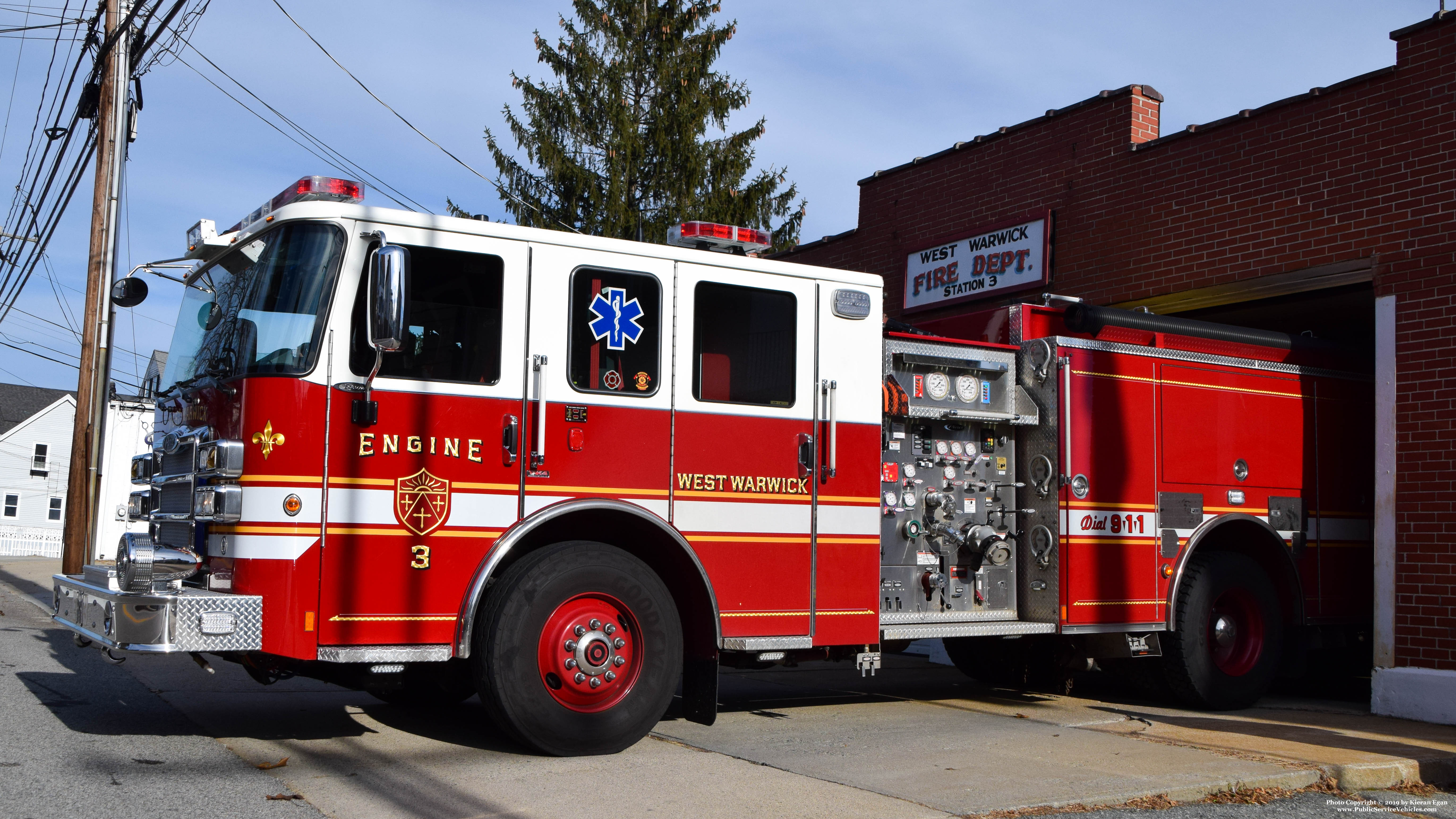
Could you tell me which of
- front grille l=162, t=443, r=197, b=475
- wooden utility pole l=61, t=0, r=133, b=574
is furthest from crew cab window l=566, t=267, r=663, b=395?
wooden utility pole l=61, t=0, r=133, b=574

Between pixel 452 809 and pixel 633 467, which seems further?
pixel 633 467

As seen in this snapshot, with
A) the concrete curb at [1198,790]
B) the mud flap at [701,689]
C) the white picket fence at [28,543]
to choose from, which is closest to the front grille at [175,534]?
the mud flap at [701,689]

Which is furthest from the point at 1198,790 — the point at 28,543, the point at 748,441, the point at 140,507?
the point at 28,543

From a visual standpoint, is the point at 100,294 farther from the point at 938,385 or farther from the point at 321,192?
the point at 938,385

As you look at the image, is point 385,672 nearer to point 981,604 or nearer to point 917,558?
point 917,558

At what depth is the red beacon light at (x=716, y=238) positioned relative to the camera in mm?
7062

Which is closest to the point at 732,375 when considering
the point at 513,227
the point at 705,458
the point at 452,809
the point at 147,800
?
A: the point at 705,458

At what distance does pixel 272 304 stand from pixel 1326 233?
304 inches

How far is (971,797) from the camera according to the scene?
5.32m

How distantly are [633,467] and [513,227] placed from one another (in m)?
1.42

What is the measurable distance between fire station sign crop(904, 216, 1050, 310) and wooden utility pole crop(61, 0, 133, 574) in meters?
9.43

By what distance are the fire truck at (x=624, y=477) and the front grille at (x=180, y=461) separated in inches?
0.8

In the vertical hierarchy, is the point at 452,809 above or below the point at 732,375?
below

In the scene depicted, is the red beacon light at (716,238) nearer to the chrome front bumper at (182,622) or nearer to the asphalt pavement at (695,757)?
the asphalt pavement at (695,757)
